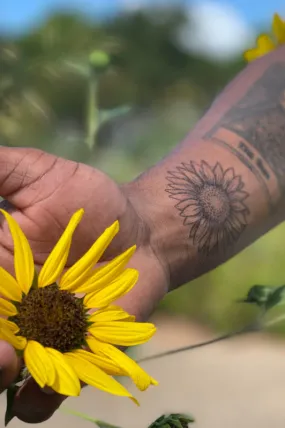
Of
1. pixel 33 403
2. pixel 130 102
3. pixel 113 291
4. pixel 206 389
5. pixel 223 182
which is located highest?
pixel 130 102

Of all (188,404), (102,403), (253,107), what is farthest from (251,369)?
(253,107)

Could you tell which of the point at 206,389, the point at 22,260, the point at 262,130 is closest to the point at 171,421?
the point at 22,260

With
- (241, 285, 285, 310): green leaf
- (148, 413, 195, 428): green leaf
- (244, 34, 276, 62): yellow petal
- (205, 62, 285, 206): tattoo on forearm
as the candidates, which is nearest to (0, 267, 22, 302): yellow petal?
(148, 413, 195, 428): green leaf

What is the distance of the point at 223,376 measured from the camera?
327 cm

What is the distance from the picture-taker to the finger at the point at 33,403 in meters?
0.61

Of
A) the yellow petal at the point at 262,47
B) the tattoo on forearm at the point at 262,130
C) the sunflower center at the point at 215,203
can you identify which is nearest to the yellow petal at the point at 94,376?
the sunflower center at the point at 215,203

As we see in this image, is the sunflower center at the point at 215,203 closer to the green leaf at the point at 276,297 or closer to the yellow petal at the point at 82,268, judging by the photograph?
the green leaf at the point at 276,297

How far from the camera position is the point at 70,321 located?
625mm

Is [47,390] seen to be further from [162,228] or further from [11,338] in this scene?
[162,228]

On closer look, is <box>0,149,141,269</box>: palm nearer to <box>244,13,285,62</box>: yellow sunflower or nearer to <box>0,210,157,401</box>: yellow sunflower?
<box>0,210,157,401</box>: yellow sunflower

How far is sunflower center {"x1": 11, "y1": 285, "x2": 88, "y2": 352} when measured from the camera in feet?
1.97

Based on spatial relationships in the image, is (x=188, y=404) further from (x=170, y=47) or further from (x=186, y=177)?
(x=170, y=47)

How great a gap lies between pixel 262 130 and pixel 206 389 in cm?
217

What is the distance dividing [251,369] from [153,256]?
2566 millimetres
